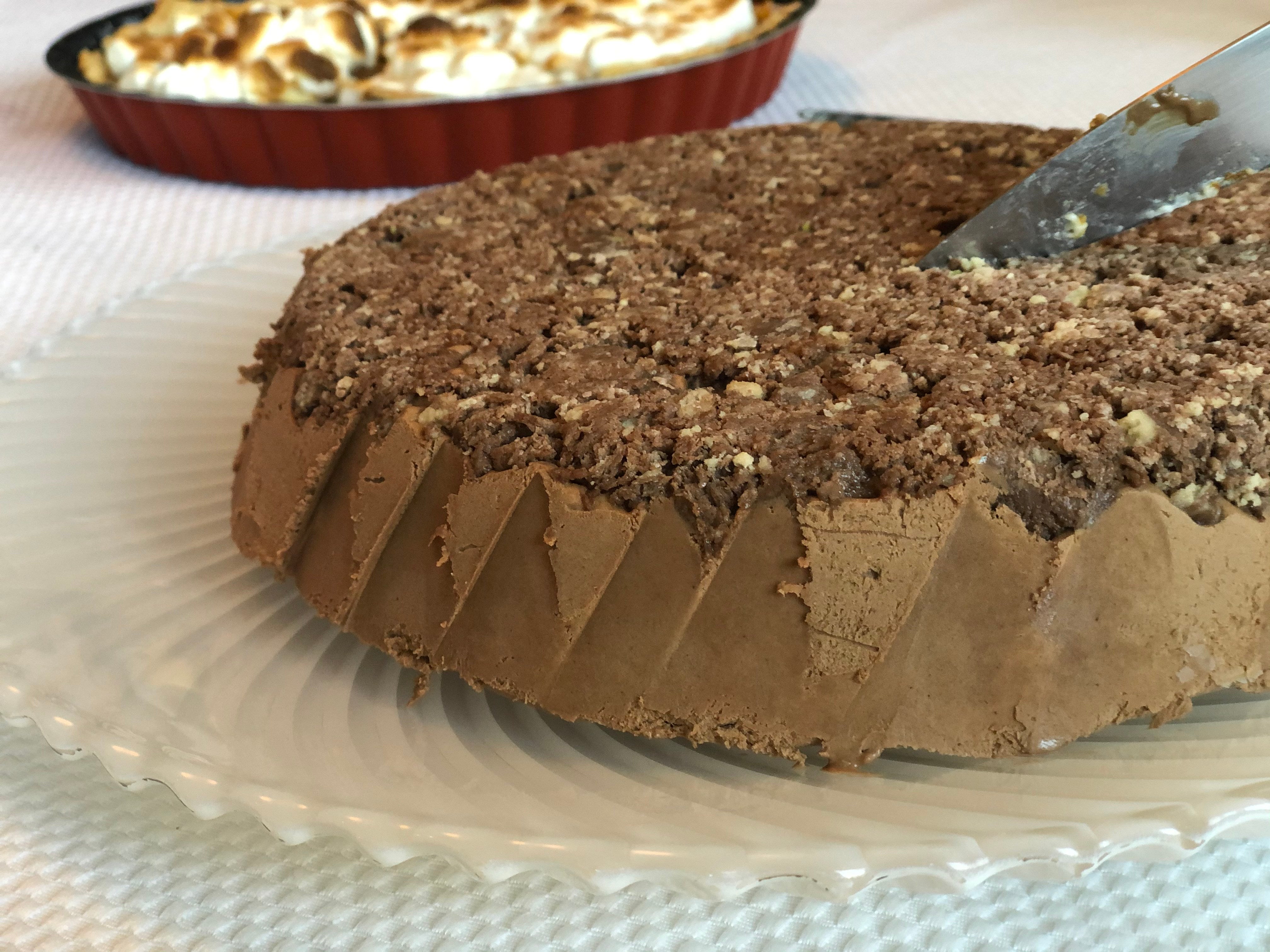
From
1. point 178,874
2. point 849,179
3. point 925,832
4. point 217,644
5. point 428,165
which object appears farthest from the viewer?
point 428,165

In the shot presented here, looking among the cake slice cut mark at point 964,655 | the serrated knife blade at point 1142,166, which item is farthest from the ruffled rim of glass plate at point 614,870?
the serrated knife blade at point 1142,166

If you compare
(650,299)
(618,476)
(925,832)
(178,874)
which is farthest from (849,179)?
(178,874)

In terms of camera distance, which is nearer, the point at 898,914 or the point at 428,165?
the point at 898,914

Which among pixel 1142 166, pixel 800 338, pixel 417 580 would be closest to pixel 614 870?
pixel 417 580

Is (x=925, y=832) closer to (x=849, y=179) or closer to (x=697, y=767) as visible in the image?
(x=697, y=767)

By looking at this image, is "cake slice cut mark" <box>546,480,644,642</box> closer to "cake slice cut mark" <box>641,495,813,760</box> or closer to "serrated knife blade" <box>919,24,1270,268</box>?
"cake slice cut mark" <box>641,495,813,760</box>

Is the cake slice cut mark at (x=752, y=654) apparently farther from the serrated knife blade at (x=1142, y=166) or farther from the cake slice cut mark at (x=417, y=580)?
the serrated knife blade at (x=1142, y=166)

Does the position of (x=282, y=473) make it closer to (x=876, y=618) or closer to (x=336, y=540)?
(x=336, y=540)
